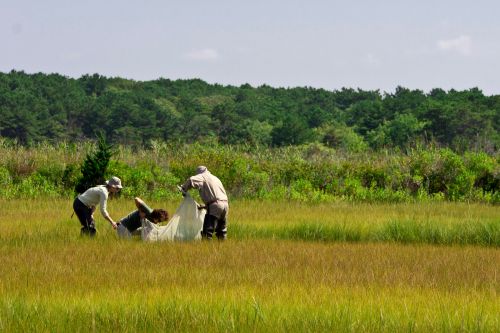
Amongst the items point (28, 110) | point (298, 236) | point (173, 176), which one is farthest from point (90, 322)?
point (28, 110)

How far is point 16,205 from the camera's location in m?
20.2

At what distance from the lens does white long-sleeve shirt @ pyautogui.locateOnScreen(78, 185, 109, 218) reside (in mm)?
13352

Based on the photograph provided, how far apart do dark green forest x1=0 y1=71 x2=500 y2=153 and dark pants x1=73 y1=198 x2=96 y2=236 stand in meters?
33.9

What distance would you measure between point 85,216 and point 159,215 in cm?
126

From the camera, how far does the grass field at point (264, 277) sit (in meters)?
7.23

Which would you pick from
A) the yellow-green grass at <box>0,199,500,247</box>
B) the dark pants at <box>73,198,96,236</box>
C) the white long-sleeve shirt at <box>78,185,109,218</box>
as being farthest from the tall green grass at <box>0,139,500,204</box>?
the white long-sleeve shirt at <box>78,185,109,218</box>

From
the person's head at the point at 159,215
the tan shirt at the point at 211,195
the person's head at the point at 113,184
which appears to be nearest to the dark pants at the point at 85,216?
the person's head at the point at 113,184

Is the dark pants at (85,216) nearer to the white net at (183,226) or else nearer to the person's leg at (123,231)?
the person's leg at (123,231)

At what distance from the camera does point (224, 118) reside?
2921 inches

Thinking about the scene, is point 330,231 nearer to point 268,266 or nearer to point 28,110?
point 268,266

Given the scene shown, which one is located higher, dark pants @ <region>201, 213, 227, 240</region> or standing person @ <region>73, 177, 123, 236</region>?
standing person @ <region>73, 177, 123, 236</region>

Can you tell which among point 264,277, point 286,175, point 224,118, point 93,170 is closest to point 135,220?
point 264,277

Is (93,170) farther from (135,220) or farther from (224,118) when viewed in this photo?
(224,118)

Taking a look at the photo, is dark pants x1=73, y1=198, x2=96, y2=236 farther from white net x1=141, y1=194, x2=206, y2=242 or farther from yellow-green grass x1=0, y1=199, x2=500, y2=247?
white net x1=141, y1=194, x2=206, y2=242
